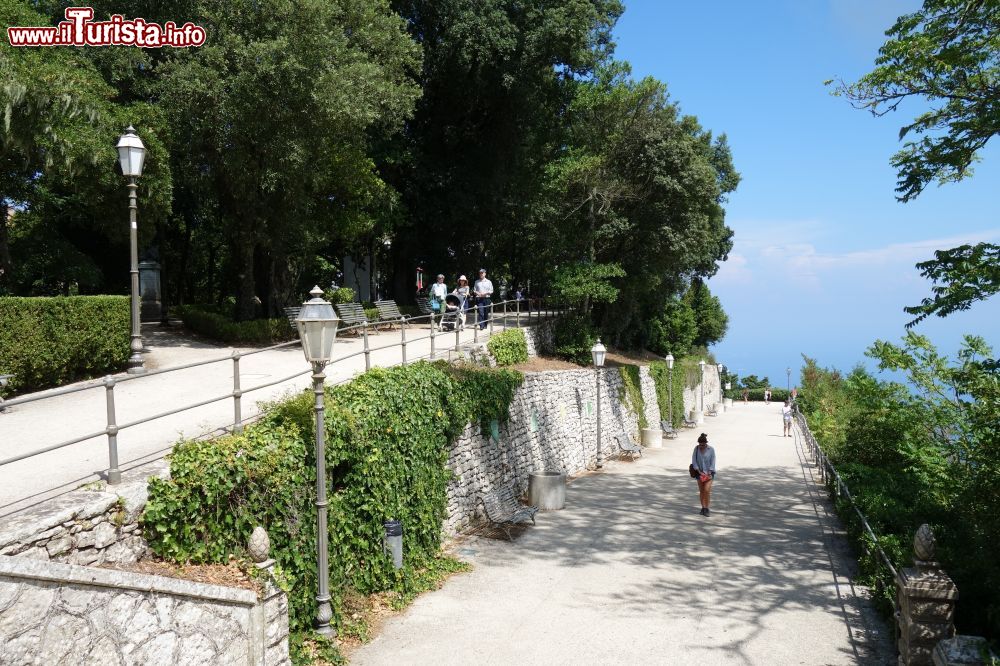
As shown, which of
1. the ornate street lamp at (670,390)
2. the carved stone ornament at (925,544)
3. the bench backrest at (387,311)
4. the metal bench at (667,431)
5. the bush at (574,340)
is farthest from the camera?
the ornate street lamp at (670,390)

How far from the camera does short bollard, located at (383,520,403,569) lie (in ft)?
30.0

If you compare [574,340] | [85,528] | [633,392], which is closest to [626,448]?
[574,340]

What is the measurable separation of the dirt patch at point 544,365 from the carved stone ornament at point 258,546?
13193 mm

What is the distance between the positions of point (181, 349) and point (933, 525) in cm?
1537

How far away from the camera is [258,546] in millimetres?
6289

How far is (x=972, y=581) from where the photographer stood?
7.29m

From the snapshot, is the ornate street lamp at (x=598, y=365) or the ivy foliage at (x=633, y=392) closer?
the ornate street lamp at (x=598, y=365)

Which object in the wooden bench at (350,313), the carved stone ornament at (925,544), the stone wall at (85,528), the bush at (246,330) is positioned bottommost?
the carved stone ornament at (925,544)

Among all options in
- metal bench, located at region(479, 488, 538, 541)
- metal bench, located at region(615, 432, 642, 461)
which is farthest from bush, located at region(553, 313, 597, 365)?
metal bench, located at region(479, 488, 538, 541)

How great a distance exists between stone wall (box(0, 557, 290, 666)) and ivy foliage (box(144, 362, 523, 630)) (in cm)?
81

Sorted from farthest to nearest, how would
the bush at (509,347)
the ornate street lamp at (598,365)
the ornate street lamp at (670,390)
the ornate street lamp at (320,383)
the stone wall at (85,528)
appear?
1. the ornate street lamp at (670,390)
2. the ornate street lamp at (598,365)
3. the bush at (509,347)
4. the ornate street lamp at (320,383)
5. the stone wall at (85,528)

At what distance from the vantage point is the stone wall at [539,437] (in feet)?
40.8

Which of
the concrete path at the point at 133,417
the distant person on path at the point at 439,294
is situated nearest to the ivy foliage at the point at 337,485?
the concrete path at the point at 133,417

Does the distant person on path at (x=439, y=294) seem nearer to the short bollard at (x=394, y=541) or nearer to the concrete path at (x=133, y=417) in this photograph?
A: the concrete path at (x=133, y=417)
